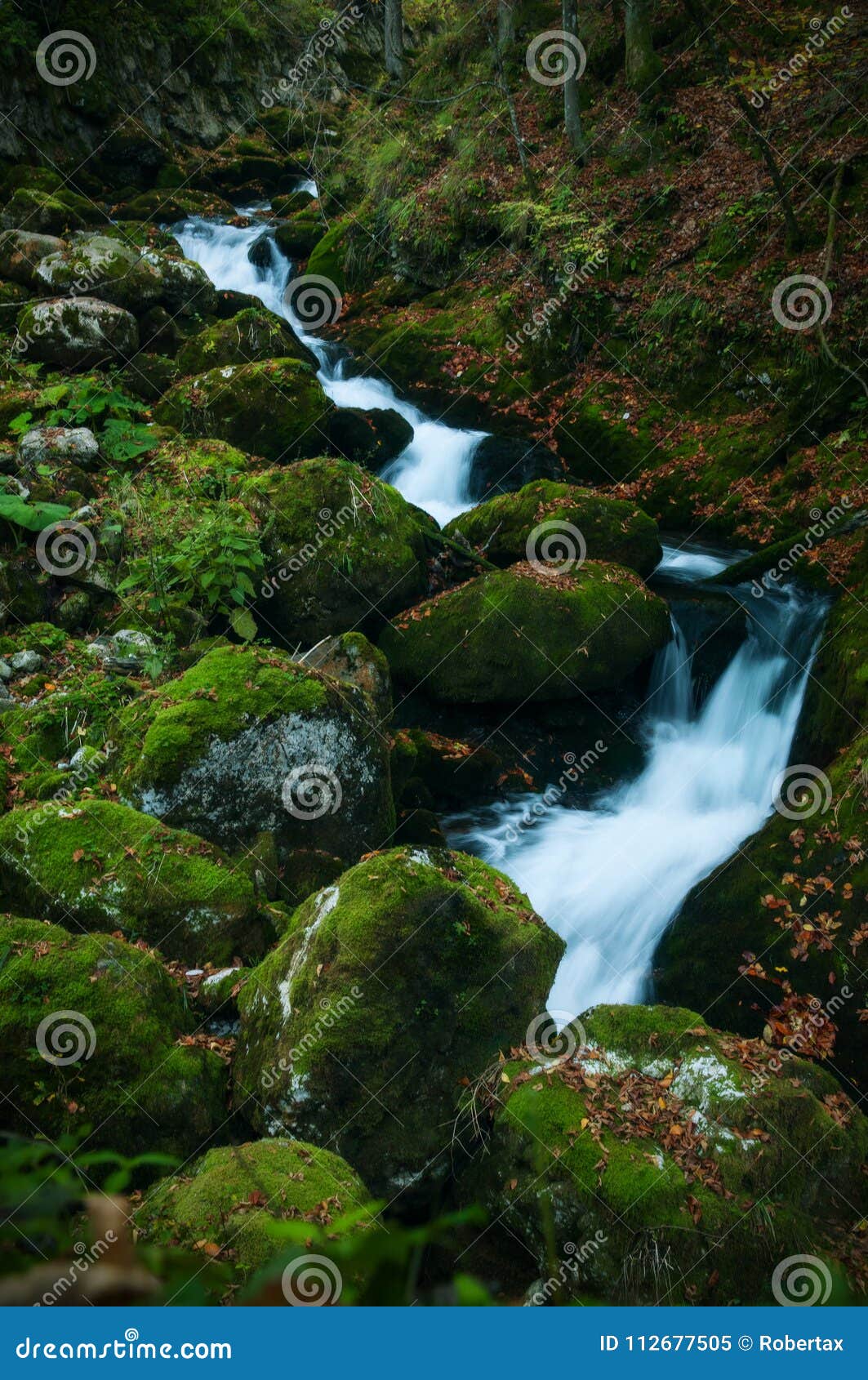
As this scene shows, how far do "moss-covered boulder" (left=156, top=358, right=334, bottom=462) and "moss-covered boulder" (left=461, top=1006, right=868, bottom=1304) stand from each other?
31.1 feet

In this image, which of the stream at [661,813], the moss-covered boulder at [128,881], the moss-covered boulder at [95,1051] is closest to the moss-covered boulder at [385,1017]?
the moss-covered boulder at [95,1051]

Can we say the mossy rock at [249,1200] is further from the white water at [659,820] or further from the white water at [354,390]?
the white water at [354,390]

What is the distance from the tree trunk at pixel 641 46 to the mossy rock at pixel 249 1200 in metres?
18.2

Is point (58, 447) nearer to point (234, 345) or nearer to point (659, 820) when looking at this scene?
point (234, 345)

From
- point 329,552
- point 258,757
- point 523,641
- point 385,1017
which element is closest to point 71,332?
point 329,552

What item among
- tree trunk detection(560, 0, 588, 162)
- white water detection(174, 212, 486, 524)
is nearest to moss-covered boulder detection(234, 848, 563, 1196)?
white water detection(174, 212, 486, 524)

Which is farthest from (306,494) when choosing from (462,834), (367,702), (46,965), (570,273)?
(570,273)

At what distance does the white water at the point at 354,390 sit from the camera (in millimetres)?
13328

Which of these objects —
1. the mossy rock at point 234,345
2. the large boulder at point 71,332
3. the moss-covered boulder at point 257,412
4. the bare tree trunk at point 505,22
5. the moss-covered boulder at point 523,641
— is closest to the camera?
the moss-covered boulder at point 523,641

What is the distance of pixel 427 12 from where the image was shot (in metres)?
28.5

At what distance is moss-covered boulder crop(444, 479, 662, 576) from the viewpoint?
10.5 meters

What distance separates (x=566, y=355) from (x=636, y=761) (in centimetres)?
836

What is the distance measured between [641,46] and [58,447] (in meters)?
13.1

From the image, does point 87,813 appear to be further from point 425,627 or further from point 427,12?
point 427,12
